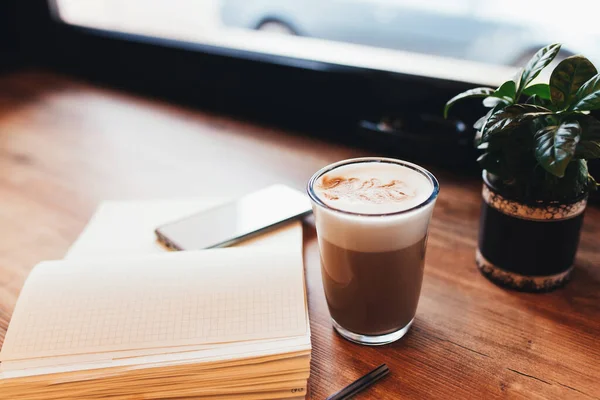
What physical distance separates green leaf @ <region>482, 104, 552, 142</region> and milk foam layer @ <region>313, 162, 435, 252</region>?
0.08m

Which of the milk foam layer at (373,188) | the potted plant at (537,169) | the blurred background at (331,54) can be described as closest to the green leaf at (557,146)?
the potted plant at (537,169)

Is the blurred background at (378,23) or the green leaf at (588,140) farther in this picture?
the blurred background at (378,23)

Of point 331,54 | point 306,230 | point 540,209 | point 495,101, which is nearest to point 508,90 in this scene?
point 495,101

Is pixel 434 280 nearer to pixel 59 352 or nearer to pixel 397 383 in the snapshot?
pixel 397 383

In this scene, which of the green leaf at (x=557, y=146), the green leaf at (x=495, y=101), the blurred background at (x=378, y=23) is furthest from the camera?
the blurred background at (x=378, y=23)

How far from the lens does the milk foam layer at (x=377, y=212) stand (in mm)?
479

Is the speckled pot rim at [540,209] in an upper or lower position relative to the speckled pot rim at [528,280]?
upper

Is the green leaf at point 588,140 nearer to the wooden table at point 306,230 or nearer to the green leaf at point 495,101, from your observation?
the green leaf at point 495,101

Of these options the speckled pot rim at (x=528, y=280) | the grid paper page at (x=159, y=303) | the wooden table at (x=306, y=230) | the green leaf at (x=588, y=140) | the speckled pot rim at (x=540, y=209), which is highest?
the green leaf at (x=588, y=140)

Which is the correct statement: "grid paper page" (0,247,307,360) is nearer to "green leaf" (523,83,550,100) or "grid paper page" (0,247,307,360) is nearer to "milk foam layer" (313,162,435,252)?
"milk foam layer" (313,162,435,252)

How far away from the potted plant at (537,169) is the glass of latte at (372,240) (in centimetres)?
10

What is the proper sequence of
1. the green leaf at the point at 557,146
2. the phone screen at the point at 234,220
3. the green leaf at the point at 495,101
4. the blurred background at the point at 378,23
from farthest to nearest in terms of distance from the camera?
the blurred background at the point at 378,23
the phone screen at the point at 234,220
the green leaf at the point at 495,101
the green leaf at the point at 557,146

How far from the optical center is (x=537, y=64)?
53 cm

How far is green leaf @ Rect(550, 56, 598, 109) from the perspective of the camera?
515 millimetres
